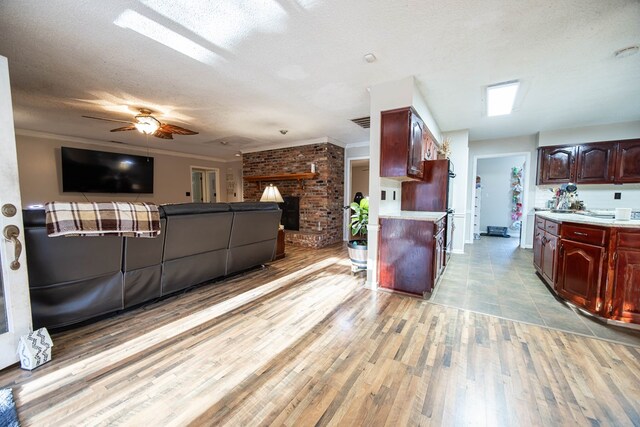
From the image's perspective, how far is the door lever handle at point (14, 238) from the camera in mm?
1523

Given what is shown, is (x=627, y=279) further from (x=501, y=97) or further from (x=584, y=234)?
(x=501, y=97)

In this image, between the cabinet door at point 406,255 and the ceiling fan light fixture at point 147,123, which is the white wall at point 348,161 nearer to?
the cabinet door at point 406,255

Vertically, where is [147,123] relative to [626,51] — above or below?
below

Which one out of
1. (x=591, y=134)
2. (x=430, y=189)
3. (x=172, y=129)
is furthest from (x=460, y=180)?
(x=172, y=129)

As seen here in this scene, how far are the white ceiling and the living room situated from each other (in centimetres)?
2

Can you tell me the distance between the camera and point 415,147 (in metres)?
2.85

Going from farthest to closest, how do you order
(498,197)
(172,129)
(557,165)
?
(498,197), (557,165), (172,129)

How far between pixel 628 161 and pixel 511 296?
384 centimetres

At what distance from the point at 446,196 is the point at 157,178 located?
7179mm

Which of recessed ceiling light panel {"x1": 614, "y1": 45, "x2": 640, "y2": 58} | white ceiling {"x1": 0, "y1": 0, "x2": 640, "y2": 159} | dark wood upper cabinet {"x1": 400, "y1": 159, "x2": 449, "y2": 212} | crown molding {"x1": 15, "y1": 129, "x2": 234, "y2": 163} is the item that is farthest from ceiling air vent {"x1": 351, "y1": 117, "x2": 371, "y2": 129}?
crown molding {"x1": 15, "y1": 129, "x2": 234, "y2": 163}

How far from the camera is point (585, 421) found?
122 cm

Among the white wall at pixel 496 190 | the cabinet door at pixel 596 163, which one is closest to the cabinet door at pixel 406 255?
the cabinet door at pixel 596 163

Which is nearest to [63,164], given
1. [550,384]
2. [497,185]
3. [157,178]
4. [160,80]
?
[157,178]

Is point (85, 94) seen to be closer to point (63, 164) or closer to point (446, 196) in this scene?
point (63, 164)
